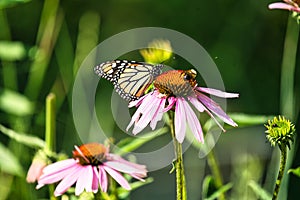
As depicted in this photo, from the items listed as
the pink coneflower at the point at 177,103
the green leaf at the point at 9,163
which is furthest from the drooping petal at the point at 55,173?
the green leaf at the point at 9,163

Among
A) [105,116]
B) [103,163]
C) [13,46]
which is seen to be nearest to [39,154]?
[103,163]

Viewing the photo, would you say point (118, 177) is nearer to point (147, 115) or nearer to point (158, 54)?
point (147, 115)

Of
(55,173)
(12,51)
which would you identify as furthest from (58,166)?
(12,51)

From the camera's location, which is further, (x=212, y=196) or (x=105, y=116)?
(x=105, y=116)

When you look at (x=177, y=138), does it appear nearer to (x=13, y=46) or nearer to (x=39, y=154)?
(x=39, y=154)

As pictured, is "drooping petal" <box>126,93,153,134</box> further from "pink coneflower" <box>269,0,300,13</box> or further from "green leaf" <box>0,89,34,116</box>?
"green leaf" <box>0,89,34,116</box>

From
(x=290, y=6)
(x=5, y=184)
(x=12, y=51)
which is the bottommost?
(x=5, y=184)
